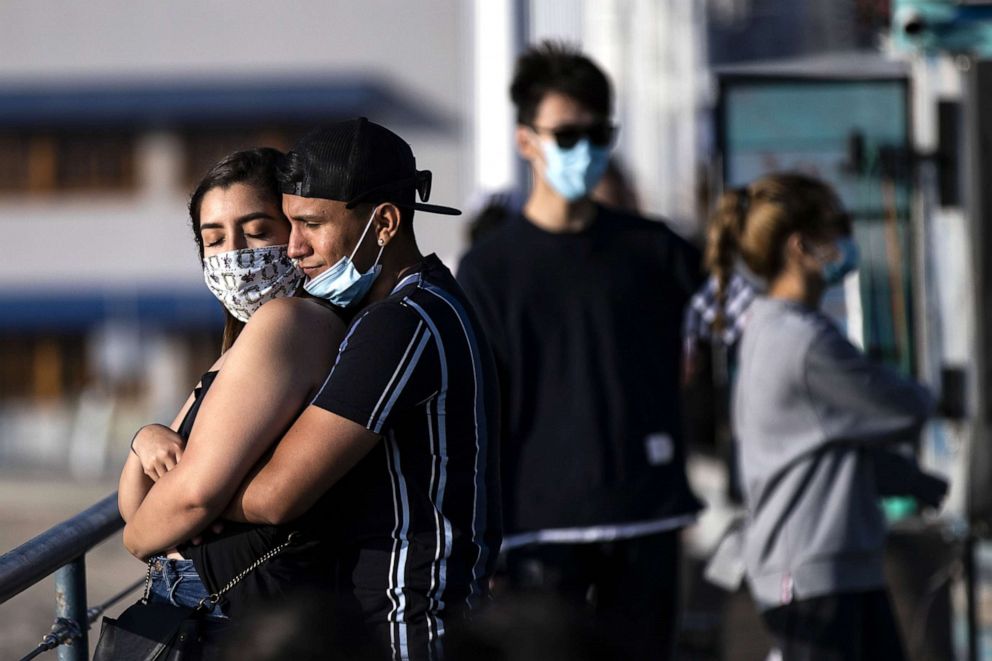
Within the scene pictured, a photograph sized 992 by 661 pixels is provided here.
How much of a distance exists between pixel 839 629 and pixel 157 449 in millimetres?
2165

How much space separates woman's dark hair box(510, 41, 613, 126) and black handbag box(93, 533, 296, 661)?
8.38 feet

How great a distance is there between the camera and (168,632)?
8.18 feet

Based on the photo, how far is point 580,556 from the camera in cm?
436

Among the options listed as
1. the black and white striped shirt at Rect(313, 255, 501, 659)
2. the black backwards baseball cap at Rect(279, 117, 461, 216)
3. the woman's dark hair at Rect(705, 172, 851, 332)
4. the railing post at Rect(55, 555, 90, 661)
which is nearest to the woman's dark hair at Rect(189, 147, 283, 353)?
the black backwards baseball cap at Rect(279, 117, 461, 216)

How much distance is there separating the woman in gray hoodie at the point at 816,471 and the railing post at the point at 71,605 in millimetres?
1905

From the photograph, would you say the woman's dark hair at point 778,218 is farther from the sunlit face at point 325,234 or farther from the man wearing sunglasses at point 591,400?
the sunlit face at point 325,234

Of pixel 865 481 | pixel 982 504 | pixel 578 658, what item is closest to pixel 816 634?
pixel 865 481

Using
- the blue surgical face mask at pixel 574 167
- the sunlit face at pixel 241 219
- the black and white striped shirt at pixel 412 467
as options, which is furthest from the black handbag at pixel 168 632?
the blue surgical face mask at pixel 574 167

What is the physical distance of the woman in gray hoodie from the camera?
13.5 ft

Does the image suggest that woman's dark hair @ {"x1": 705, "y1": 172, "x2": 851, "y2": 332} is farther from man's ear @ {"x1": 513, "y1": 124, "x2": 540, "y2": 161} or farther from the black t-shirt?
man's ear @ {"x1": 513, "y1": 124, "x2": 540, "y2": 161}

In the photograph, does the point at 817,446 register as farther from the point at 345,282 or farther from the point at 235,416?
the point at 235,416

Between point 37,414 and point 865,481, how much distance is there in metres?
30.8

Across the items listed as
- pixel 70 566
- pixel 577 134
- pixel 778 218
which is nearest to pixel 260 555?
pixel 70 566

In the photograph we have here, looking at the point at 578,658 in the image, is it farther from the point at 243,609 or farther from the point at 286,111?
the point at 286,111
